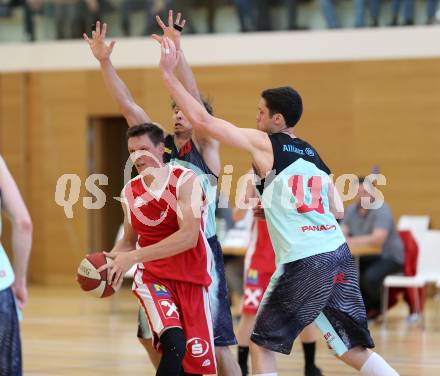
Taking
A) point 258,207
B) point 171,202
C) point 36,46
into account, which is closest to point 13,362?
point 171,202

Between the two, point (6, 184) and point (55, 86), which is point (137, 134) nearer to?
point (6, 184)

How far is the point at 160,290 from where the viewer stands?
5.02 meters

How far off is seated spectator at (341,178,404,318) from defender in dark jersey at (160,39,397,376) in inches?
213

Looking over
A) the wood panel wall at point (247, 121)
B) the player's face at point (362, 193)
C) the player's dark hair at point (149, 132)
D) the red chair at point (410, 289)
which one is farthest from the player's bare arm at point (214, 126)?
the wood panel wall at point (247, 121)

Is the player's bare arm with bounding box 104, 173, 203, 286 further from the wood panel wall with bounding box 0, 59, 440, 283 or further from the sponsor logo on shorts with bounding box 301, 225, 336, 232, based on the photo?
the wood panel wall with bounding box 0, 59, 440, 283

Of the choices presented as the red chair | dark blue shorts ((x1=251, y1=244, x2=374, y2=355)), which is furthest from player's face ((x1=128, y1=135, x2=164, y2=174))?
the red chair

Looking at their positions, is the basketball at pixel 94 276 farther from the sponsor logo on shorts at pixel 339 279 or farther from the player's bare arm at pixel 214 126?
the sponsor logo on shorts at pixel 339 279

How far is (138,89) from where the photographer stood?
14.7 m

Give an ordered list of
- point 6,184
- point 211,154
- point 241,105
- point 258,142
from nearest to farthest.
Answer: point 6,184 → point 258,142 → point 211,154 → point 241,105

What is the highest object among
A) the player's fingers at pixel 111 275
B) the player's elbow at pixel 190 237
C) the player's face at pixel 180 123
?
the player's face at pixel 180 123

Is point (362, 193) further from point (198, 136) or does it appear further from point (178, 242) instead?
point (178, 242)

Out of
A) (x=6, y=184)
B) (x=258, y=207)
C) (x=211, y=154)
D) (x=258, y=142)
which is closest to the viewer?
(x=6, y=184)

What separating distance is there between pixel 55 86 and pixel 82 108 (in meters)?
0.54

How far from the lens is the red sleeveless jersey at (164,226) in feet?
16.4
